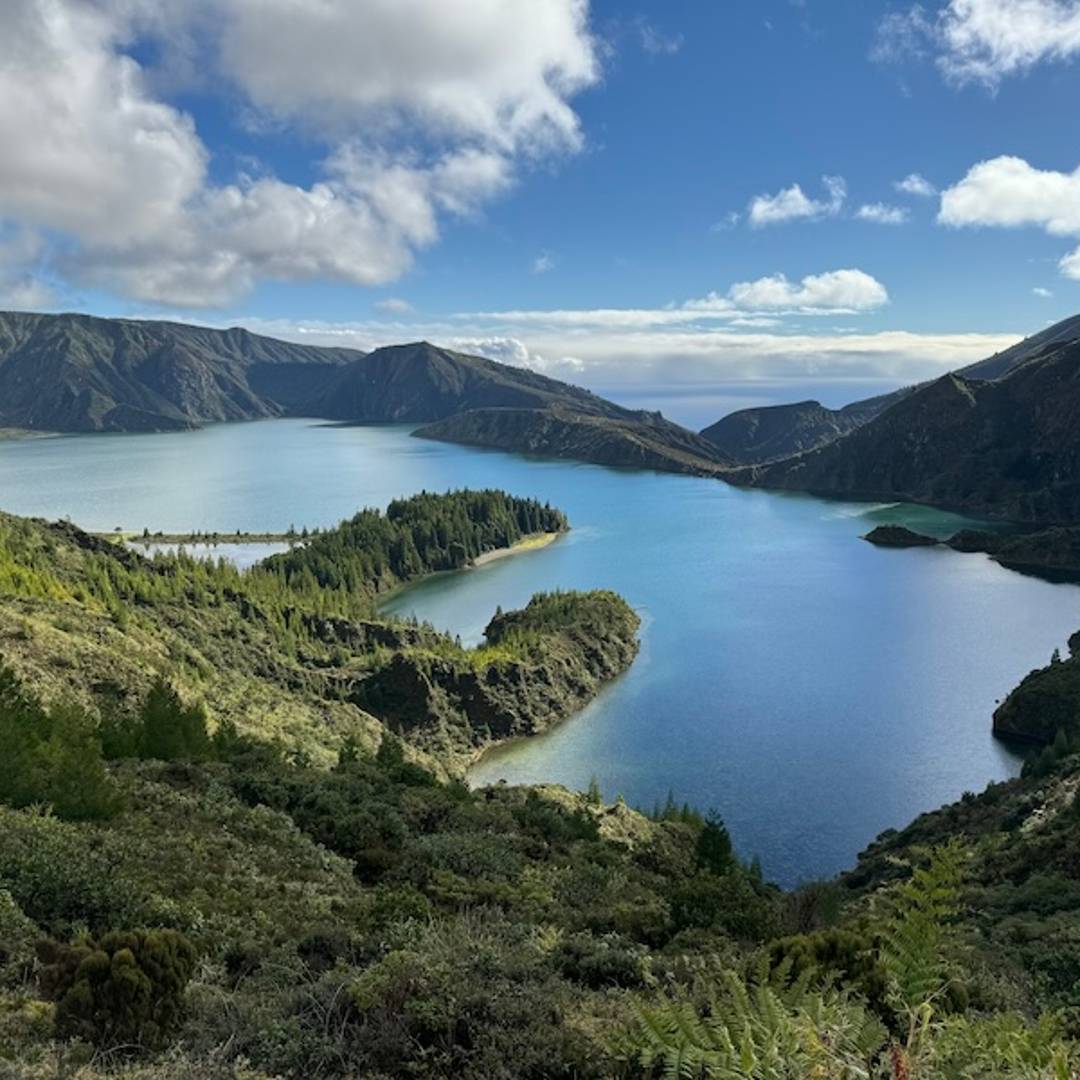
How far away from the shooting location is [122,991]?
11.5 meters

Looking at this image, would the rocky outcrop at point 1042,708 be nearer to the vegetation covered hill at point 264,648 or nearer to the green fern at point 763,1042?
the vegetation covered hill at point 264,648

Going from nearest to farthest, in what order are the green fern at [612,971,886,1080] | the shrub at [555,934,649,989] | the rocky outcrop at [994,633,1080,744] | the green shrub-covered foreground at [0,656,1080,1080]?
1. the green fern at [612,971,886,1080]
2. the green shrub-covered foreground at [0,656,1080,1080]
3. the shrub at [555,934,649,989]
4. the rocky outcrop at [994,633,1080,744]

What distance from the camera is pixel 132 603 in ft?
383

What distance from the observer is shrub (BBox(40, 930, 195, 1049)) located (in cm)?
1130

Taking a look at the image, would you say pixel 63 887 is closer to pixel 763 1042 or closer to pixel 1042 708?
pixel 763 1042

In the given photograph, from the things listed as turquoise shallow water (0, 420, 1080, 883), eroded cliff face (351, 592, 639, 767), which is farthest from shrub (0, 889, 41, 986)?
eroded cliff face (351, 592, 639, 767)

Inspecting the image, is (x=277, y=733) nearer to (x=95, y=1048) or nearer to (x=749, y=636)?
(x=95, y=1048)

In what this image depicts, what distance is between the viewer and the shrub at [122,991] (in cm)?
1130

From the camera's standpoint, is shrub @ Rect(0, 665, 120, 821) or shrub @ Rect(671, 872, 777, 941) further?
shrub @ Rect(0, 665, 120, 821)

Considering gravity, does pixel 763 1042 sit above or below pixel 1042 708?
above

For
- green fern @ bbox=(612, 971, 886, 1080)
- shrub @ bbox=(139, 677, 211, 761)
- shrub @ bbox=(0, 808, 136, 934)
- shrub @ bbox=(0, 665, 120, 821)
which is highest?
green fern @ bbox=(612, 971, 886, 1080)

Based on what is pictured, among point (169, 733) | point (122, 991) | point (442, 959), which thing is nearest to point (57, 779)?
point (169, 733)

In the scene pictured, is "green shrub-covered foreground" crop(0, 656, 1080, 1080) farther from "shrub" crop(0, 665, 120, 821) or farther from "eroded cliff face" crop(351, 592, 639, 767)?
"eroded cliff face" crop(351, 592, 639, 767)

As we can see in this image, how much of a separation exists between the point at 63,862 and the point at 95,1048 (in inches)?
378
